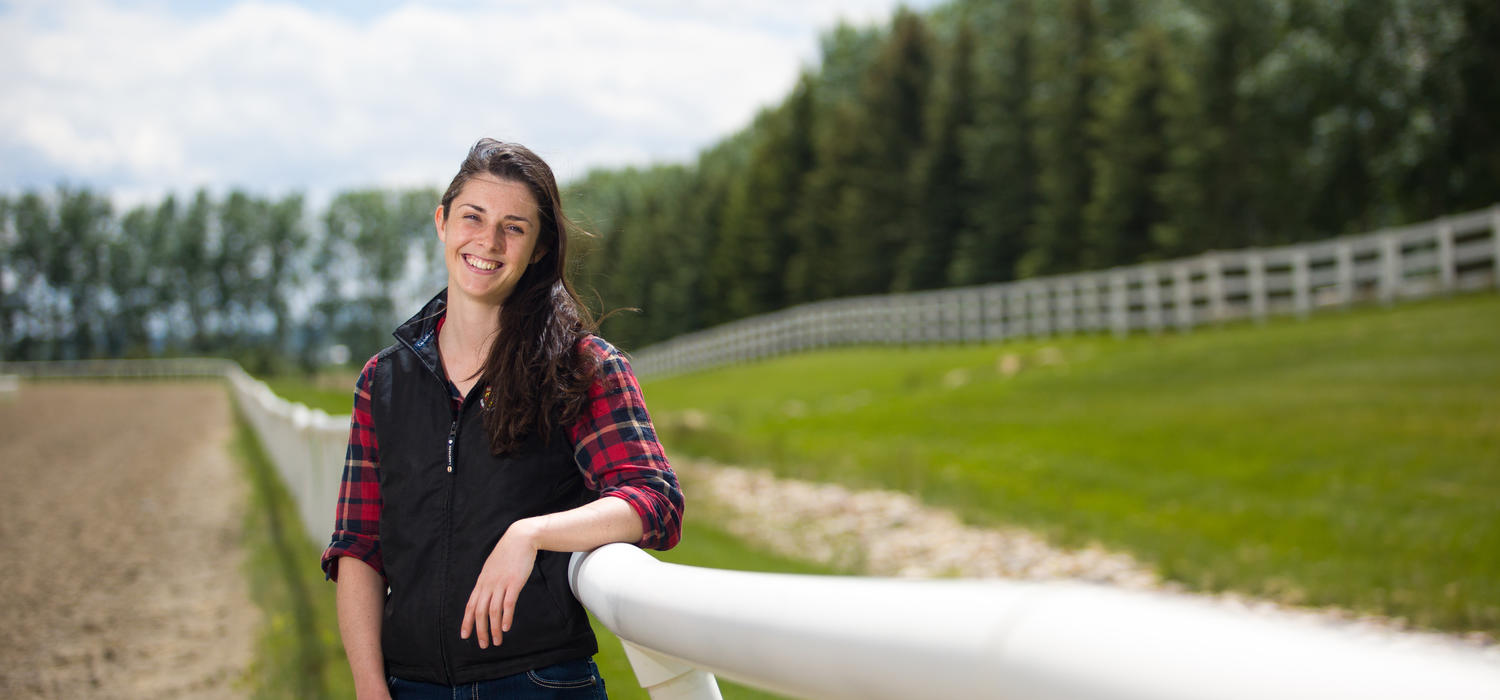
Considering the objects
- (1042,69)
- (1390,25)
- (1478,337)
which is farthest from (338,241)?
(1478,337)

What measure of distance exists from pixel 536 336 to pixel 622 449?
0.27 m

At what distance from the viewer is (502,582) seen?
6.12 ft

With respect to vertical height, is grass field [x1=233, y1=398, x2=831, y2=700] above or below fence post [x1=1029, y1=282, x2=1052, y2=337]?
above

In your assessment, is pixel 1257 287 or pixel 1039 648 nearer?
pixel 1039 648

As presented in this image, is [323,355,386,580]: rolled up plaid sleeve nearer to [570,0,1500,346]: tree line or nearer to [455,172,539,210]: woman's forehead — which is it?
[455,172,539,210]: woman's forehead

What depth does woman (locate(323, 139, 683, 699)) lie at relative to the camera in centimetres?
193

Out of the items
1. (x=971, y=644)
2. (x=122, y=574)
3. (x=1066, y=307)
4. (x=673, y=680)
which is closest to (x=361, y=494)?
(x=673, y=680)

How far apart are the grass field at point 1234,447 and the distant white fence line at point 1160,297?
1.69 metres

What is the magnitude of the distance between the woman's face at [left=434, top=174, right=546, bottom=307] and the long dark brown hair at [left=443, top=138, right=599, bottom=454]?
2 cm

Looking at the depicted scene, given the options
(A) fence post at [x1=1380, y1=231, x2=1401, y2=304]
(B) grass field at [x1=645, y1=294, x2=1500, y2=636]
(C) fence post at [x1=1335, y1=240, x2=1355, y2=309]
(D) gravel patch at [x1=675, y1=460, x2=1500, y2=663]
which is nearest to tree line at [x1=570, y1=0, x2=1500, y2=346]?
(B) grass field at [x1=645, y1=294, x2=1500, y2=636]

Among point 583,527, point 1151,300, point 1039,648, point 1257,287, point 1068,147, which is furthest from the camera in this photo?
point 1068,147

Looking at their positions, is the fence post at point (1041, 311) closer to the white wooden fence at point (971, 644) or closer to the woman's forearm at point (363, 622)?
the woman's forearm at point (363, 622)

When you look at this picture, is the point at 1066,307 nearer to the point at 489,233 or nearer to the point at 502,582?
the point at 489,233

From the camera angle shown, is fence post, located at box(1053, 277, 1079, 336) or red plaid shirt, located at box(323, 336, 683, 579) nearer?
red plaid shirt, located at box(323, 336, 683, 579)
